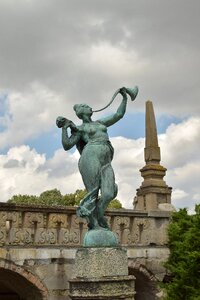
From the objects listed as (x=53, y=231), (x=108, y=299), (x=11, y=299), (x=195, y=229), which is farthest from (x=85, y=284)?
(x=11, y=299)

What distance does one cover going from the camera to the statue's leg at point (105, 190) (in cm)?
695

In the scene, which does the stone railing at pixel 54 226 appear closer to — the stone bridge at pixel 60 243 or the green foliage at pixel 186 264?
the stone bridge at pixel 60 243

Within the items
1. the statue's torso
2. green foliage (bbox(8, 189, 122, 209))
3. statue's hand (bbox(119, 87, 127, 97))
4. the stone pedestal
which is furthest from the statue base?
green foliage (bbox(8, 189, 122, 209))

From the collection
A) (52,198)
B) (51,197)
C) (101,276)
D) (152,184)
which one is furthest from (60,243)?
(51,197)

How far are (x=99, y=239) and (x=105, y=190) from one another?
2.15 feet

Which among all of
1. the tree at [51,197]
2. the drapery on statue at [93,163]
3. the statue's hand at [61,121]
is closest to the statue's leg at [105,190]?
the drapery on statue at [93,163]

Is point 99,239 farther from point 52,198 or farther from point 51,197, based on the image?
point 51,197

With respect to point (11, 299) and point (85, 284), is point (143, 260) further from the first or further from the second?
point (85, 284)

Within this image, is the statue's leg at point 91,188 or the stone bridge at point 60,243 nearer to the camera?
the statue's leg at point 91,188

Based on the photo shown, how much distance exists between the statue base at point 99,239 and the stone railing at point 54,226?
4216mm

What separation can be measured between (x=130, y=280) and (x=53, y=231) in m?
4.83

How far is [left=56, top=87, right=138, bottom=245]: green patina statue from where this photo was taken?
6.95 m

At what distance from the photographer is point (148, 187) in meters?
13.6

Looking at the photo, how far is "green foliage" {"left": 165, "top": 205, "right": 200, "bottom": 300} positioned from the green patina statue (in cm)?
530
